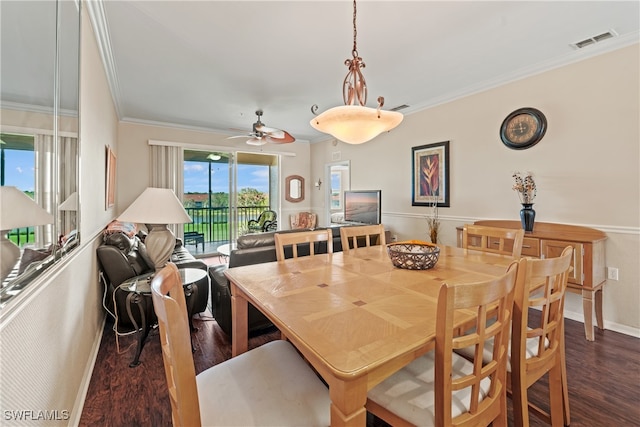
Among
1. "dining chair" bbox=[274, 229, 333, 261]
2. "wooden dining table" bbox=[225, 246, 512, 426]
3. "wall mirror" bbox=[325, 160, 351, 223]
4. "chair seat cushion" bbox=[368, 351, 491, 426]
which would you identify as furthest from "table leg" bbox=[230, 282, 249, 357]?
"wall mirror" bbox=[325, 160, 351, 223]

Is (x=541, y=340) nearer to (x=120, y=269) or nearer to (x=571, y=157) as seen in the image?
(x=571, y=157)

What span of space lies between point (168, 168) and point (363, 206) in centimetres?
376

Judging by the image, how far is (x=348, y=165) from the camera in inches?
229

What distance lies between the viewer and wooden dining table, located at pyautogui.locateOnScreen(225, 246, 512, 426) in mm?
814

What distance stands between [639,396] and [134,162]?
6641mm

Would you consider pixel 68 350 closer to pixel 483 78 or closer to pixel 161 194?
pixel 161 194

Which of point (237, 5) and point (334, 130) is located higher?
point (237, 5)

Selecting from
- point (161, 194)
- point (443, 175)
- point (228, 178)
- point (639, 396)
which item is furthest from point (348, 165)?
point (639, 396)

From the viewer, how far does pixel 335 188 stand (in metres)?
6.93

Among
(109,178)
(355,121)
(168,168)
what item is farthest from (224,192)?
(355,121)

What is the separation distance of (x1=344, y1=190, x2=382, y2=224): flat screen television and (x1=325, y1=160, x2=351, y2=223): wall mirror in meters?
0.66

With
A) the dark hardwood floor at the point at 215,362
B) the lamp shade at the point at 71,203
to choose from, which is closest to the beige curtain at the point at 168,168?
the dark hardwood floor at the point at 215,362

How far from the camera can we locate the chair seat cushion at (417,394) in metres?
0.97

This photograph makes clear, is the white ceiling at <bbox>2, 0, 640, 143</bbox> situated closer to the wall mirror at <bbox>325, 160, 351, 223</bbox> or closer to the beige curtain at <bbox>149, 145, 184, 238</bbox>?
the beige curtain at <bbox>149, 145, 184, 238</bbox>
